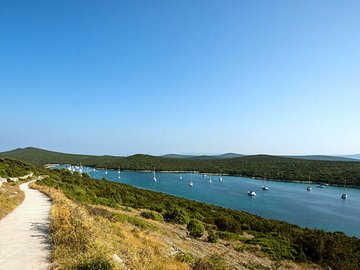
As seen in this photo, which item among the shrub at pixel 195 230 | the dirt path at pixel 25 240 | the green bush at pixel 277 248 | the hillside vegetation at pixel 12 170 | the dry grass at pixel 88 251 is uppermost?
the hillside vegetation at pixel 12 170

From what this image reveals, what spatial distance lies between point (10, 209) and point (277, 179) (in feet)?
434

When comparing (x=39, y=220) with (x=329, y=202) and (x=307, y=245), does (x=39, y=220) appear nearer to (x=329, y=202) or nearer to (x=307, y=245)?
(x=307, y=245)

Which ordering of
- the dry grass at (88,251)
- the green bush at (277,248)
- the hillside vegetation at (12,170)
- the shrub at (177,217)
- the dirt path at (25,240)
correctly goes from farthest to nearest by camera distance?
the hillside vegetation at (12,170), the shrub at (177,217), the green bush at (277,248), the dirt path at (25,240), the dry grass at (88,251)

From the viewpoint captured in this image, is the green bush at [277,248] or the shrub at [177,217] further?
the shrub at [177,217]

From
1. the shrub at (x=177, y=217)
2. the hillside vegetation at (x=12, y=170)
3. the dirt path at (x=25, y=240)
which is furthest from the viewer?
the hillside vegetation at (x=12, y=170)

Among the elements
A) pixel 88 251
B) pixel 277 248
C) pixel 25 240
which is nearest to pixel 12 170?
pixel 277 248

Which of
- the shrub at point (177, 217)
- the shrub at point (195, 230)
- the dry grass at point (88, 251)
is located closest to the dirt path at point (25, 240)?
the dry grass at point (88, 251)

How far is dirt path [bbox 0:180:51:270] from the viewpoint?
329 inches

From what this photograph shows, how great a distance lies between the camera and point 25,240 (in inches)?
426

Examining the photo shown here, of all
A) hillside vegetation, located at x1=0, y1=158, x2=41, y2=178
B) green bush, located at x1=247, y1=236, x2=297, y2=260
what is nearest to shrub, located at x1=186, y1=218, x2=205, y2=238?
green bush, located at x1=247, y1=236, x2=297, y2=260

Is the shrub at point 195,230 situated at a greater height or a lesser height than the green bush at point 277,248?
greater

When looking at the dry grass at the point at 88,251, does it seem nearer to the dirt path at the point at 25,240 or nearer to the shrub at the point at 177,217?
the dirt path at the point at 25,240

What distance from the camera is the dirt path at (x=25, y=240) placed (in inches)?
329

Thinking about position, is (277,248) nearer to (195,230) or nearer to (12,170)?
(195,230)
